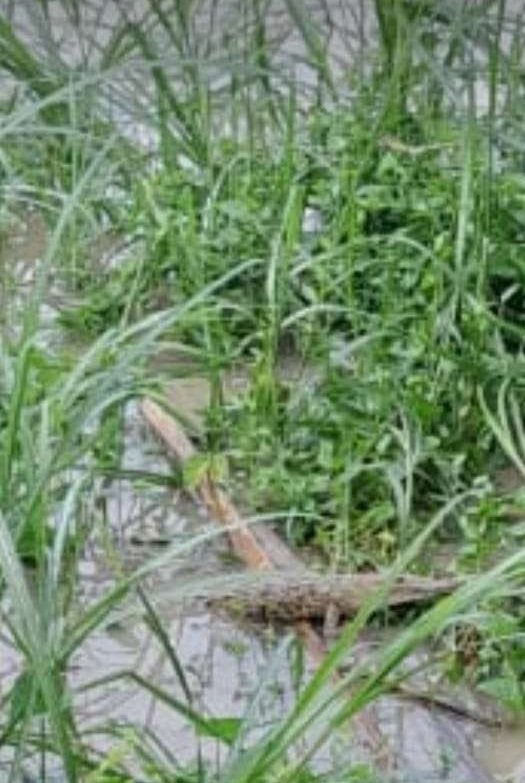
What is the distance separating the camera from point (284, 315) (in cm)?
348

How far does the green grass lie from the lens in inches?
89.4

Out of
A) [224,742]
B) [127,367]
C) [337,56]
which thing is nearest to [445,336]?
[127,367]

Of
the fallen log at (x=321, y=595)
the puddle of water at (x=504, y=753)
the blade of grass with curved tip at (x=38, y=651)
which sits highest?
the blade of grass with curved tip at (x=38, y=651)

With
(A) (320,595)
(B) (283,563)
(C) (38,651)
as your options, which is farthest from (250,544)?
(C) (38,651)

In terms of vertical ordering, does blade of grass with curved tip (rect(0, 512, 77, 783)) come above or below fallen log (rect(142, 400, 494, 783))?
above

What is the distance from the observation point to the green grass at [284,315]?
2.27m

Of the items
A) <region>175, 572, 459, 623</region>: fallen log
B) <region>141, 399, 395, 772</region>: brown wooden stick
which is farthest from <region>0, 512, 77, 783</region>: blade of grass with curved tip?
<region>175, 572, 459, 623</region>: fallen log

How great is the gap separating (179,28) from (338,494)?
4.59 feet

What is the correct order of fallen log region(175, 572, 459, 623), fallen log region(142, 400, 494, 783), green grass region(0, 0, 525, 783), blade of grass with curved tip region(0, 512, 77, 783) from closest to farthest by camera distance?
blade of grass with curved tip region(0, 512, 77, 783)
green grass region(0, 0, 525, 783)
fallen log region(142, 400, 494, 783)
fallen log region(175, 572, 459, 623)

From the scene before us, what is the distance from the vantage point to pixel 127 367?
2518mm

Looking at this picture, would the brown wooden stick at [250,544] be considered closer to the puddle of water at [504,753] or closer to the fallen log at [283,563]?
the fallen log at [283,563]

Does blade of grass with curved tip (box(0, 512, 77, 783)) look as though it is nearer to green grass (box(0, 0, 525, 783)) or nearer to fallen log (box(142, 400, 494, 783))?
green grass (box(0, 0, 525, 783))

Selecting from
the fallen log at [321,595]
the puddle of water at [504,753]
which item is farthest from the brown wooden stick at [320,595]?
the puddle of water at [504,753]

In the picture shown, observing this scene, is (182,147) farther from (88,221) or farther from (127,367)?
(127,367)
